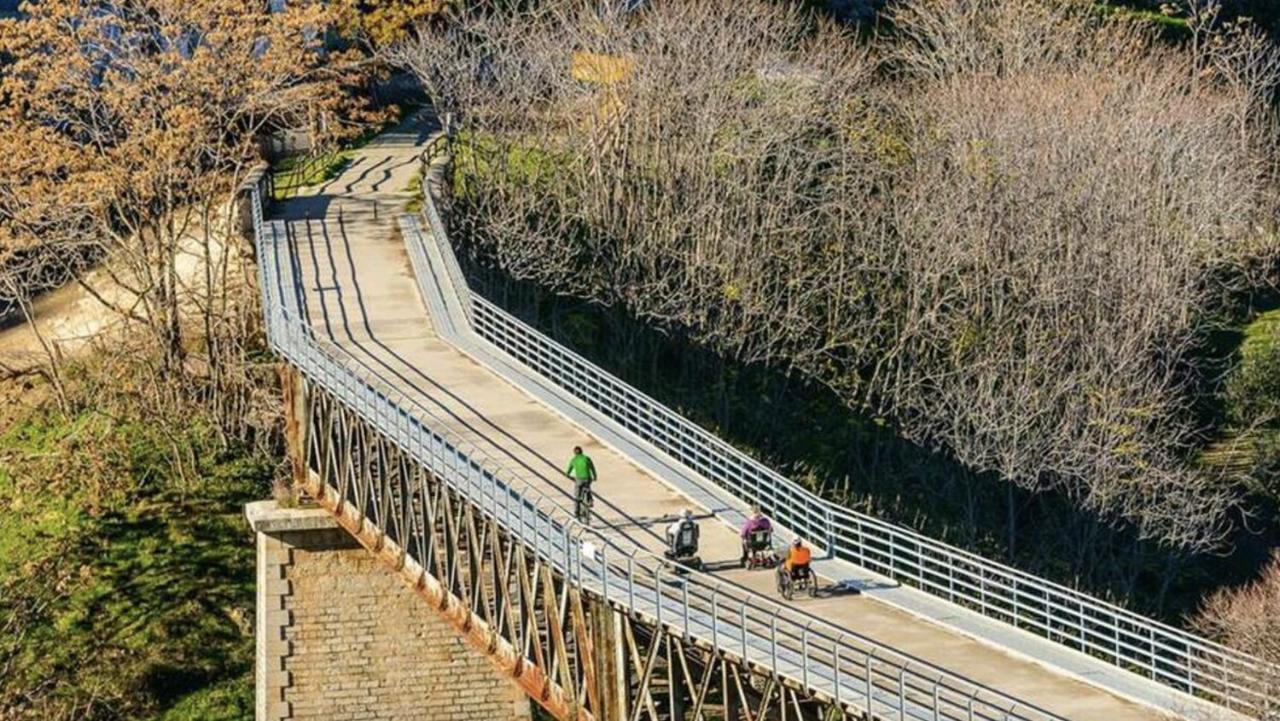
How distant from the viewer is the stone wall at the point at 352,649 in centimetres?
5194

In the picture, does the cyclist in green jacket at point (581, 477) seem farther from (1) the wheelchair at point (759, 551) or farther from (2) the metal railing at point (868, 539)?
(1) the wheelchair at point (759, 551)

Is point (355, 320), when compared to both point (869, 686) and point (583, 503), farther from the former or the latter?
point (869, 686)

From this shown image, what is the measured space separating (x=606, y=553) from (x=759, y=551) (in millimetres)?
2323

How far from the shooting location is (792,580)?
3756 cm

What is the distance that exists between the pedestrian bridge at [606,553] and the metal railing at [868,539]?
0.41ft

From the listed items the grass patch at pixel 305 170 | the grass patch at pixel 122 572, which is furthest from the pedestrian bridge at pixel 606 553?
the grass patch at pixel 305 170

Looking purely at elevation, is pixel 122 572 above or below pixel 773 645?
below

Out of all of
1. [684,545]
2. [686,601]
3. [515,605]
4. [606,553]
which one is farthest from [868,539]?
[686,601]

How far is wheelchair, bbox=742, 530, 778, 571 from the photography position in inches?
1524

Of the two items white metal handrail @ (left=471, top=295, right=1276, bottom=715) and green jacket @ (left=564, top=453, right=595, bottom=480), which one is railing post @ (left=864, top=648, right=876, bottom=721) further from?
green jacket @ (left=564, top=453, right=595, bottom=480)

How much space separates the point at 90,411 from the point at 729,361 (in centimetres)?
1746

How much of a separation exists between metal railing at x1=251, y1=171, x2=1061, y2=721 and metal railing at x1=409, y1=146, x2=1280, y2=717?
2316 millimetres

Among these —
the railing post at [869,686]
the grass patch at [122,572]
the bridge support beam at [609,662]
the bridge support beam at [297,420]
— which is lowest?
the grass patch at [122,572]

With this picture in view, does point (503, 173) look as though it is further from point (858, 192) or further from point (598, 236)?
point (858, 192)
